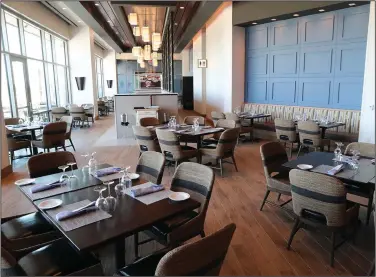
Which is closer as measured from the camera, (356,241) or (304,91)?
(356,241)

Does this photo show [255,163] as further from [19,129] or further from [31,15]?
[31,15]

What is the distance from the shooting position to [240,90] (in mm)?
9062

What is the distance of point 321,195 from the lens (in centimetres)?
233

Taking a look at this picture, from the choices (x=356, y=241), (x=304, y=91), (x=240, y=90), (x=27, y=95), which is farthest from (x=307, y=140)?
(x=27, y=95)

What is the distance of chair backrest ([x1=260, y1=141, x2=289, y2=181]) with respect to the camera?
3291mm

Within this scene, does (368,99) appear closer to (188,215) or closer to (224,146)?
(224,146)

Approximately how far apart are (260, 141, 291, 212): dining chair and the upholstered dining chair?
425cm

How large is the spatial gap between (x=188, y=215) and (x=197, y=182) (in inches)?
11.2

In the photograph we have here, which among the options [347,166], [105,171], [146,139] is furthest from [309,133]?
[105,171]

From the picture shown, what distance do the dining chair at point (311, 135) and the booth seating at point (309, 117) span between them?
939 mm

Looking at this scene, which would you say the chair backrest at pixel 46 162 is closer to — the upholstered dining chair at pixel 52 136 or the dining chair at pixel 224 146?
the dining chair at pixel 224 146

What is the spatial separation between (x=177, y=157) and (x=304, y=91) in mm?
4715

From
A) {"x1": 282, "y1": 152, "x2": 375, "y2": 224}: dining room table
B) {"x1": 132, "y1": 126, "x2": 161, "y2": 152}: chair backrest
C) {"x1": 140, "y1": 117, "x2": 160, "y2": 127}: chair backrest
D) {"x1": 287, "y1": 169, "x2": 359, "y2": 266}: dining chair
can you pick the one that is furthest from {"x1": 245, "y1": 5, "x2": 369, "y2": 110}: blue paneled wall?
{"x1": 287, "y1": 169, "x2": 359, "y2": 266}: dining chair

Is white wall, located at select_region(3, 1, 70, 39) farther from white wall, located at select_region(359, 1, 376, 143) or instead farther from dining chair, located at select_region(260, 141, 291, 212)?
white wall, located at select_region(359, 1, 376, 143)
